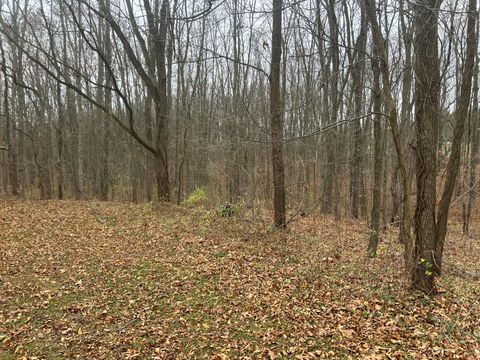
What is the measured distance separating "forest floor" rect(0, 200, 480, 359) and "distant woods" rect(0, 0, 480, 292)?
2.76ft

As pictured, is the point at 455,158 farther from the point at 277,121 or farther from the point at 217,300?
the point at 217,300

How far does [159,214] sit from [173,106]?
12582 mm

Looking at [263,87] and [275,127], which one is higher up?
[263,87]

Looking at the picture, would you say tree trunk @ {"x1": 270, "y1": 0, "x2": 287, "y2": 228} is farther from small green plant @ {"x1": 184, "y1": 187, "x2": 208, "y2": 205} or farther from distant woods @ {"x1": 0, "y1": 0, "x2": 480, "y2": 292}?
small green plant @ {"x1": 184, "y1": 187, "x2": 208, "y2": 205}

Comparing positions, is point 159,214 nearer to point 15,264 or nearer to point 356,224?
point 15,264

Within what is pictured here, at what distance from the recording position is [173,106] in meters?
22.2

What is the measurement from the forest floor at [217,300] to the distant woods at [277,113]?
0.84 metres

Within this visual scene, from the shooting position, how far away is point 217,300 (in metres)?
5.54

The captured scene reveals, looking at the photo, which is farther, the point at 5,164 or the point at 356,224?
the point at 5,164

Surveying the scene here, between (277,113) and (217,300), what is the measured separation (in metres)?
3.54

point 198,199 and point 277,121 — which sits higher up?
point 277,121

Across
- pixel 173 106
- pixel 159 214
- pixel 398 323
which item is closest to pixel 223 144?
pixel 159 214

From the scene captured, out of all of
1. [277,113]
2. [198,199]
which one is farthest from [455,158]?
[198,199]

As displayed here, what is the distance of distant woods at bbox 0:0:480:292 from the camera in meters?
5.55
